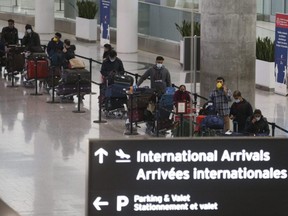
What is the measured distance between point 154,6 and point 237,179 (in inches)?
1152

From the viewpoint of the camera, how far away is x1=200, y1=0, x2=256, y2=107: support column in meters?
21.9

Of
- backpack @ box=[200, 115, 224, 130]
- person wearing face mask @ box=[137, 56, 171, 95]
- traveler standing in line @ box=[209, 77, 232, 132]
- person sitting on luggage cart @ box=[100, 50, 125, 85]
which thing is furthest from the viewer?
person sitting on luggage cart @ box=[100, 50, 125, 85]

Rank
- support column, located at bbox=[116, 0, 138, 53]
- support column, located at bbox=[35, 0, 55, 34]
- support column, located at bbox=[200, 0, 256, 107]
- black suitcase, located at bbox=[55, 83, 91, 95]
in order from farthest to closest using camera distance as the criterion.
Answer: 1. support column, located at bbox=[35, 0, 55, 34]
2. support column, located at bbox=[116, 0, 138, 53]
3. black suitcase, located at bbox=[55, 83, 91, 95]
4. support column, located at bbox=[200, 0, 256, 107]

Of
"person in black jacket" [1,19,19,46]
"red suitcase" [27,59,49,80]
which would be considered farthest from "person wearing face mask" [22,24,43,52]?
"red suitcase" [27,59,49,80]

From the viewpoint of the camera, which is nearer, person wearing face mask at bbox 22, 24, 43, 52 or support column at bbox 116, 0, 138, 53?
person wearing face mask at bbox 22, 24, 43, 52

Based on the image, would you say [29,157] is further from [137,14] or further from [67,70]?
[137,14]

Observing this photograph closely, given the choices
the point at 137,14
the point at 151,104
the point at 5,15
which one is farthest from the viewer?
the point at 5,15

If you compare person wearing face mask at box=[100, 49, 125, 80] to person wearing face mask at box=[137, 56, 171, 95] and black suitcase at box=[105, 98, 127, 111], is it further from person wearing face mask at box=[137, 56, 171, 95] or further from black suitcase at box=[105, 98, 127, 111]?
person wearing face mask at box=[137, 56, 171, 95]

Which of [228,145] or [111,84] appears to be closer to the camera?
[228,145]

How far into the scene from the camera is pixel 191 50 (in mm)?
17438

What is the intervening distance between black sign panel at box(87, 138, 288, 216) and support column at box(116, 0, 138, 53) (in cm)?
2861

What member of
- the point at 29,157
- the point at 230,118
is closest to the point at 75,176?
the point at 29,157

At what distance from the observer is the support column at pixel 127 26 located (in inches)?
1439

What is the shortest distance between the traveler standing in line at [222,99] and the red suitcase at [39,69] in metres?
8.01
